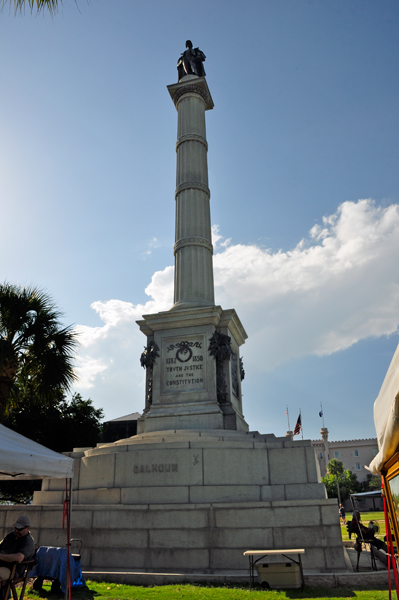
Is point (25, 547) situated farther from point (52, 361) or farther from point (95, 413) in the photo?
point (95, 413)

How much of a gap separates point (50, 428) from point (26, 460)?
2069cm

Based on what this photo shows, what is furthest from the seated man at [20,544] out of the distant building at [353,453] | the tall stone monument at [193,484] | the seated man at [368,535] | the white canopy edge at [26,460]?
the distant building at [353,453]

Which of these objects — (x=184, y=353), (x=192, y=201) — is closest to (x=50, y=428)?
(x=184, y=353)

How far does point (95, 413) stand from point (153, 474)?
58.7 ft

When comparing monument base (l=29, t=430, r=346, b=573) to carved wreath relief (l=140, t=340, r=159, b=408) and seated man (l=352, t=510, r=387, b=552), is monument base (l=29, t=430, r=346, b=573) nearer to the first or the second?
seated man (l=352, t=510, r=387, b=552)

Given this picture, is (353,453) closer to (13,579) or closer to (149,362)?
(149,362)

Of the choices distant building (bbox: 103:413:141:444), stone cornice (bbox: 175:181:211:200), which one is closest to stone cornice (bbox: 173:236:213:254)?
stone cornice (bbox: 175:181:211:200)

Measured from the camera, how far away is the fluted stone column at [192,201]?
1719 cm

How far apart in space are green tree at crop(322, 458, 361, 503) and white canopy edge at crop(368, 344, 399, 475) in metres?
69.7

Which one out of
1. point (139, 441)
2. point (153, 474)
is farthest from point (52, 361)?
point (153, 474)

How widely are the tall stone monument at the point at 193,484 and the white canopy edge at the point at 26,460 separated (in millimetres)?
4152

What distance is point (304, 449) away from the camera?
37.5ft

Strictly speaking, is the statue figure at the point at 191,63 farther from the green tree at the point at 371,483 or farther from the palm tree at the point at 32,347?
the green tree at the point at 371,483

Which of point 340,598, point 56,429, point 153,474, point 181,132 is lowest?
point 340,598
